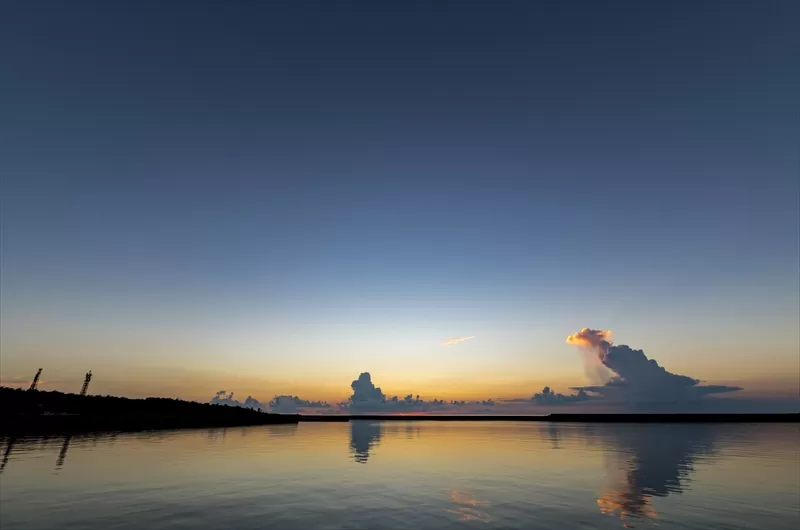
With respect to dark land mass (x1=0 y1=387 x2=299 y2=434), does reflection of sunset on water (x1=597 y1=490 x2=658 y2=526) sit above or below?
below

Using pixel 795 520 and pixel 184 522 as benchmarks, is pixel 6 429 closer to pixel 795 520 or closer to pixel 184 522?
pixel 184 522

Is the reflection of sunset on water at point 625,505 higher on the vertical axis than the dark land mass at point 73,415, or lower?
lower

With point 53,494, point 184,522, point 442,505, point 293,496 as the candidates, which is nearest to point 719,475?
point 442,505

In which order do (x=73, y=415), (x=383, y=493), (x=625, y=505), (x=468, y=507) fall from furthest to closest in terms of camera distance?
(x=73, y=415)
(x=383, y=493)
(x=625, y=505)
(x=468, y=507)

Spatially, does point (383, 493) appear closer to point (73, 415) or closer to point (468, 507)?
point (468, 507)

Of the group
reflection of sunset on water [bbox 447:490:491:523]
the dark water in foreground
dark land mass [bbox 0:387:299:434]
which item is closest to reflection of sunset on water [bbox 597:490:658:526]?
the dark water in foreground

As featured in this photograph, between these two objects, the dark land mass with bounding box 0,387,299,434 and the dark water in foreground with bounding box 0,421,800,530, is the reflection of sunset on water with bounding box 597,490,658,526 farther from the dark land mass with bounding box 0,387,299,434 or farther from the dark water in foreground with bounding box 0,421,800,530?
the dark land mass with bounding box 0,387,299,434

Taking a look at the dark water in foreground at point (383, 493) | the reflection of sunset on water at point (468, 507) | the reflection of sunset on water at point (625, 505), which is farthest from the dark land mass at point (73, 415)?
the reflection of sunset on water at point (625, 505)

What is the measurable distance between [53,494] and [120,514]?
9.78 metres

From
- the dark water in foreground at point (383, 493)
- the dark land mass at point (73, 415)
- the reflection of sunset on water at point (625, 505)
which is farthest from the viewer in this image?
the dark land mass at point (73, 415)

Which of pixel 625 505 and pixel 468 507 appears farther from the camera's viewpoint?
pixel 625 505

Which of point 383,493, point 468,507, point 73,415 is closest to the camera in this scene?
point 468,507

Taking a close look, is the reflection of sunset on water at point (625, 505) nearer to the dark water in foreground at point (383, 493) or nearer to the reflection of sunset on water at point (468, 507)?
the dark water in foreground at point (383, 493)

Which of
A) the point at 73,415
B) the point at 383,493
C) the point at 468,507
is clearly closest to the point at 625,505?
the point at 468,507
